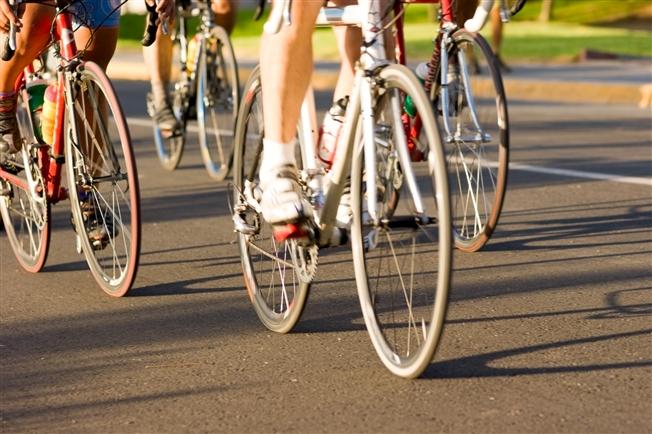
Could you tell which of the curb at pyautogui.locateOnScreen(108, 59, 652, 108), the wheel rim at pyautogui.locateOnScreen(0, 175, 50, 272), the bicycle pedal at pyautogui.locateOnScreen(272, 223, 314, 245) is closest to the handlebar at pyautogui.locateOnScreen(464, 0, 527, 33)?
the bicycle pedal at pyautogui.locateOnScreen(272, 223, 314, 245)

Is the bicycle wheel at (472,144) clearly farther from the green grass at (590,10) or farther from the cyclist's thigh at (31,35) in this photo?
the green grass at (590,10)

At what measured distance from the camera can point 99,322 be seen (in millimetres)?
5633

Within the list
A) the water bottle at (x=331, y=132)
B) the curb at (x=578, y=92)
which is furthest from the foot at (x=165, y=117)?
the curb at (x=578, y=92)

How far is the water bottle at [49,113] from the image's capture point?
6.30 m

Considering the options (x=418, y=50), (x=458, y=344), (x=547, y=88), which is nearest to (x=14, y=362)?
(x=458, y=344)

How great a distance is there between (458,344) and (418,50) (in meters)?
18.7

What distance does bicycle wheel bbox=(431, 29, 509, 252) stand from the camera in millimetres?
6426

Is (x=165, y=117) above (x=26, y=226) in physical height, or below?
below

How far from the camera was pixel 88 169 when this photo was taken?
6062 millimetres

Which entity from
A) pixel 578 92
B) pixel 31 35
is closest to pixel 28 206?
pixel 31 35

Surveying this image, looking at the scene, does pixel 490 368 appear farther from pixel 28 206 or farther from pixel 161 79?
pixel 161 79

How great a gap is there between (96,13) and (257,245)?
1.37 m

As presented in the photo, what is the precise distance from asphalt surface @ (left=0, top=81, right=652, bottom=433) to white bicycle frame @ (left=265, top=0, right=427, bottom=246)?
536 millimetres

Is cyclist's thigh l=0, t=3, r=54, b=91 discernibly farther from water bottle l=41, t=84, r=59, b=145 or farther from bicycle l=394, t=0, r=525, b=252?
bicycle l=394, t=0, r=525, b=252
